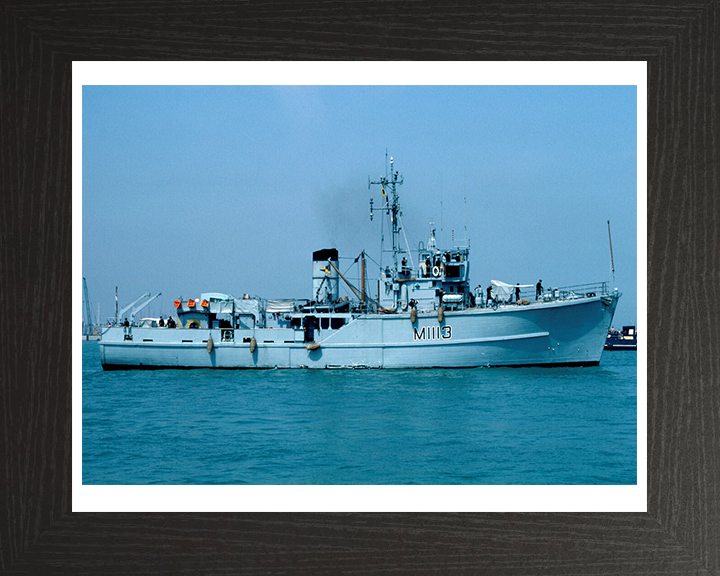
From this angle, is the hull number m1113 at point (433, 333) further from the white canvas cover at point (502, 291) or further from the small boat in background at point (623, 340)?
Result: the small boat in background at point (623, 340)

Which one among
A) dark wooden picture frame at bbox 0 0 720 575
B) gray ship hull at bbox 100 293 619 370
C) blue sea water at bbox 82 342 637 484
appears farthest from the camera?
gray ship hull at bbox 100 293 619 370

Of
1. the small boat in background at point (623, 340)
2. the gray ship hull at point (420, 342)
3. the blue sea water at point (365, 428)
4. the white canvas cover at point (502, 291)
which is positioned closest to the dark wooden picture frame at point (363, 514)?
the blue sea water at point (365, 428)

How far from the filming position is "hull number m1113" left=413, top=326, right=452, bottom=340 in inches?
542

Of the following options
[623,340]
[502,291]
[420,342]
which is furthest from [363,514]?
[623,340]

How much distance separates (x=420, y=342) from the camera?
13.8 m

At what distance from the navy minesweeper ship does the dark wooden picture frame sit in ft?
34.2

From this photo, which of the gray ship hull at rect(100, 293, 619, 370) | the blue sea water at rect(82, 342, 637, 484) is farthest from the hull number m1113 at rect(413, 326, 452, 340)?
the blue sea water at rect(82, 342, 637, 484)

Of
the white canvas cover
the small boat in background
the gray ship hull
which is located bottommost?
the small boat in background

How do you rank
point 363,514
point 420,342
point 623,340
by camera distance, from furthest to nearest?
point 623,340 < point 420,342 < point 363,514

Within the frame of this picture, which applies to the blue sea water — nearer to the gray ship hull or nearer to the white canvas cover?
the gray ship hull

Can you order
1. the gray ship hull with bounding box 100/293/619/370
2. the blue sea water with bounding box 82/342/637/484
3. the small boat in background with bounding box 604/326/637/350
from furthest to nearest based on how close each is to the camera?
the small boat in background with bounding box 604/326/637/350, the gray ship hull with bounding box 100/293/619/370, the blue sea water with bounding box 82/342/637/484

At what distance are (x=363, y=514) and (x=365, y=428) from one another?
530 centimetres

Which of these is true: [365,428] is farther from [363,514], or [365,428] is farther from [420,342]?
[420,342]

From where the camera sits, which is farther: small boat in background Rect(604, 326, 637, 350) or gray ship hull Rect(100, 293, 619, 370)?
small boat in background Rect(604, 326, 637, 350)
